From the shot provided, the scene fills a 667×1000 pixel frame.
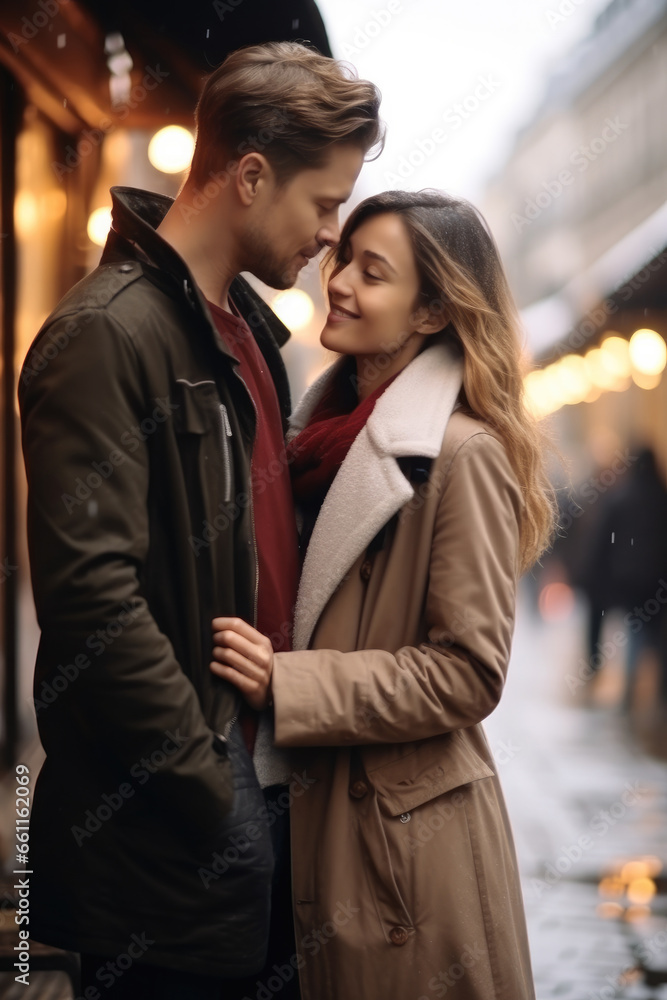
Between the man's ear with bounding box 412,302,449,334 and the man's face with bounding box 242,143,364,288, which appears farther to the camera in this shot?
the man's ear with bounding box 412,302,449,334

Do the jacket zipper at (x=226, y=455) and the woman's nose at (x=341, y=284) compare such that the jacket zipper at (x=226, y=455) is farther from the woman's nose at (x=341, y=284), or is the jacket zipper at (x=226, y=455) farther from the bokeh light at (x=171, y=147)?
the bokeh light at (x=171, y=147)

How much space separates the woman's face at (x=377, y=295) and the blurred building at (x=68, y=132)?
222cm

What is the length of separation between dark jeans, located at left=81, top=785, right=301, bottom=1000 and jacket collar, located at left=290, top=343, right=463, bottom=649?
509mm

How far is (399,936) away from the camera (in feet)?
7.89

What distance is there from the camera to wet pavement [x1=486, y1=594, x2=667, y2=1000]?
452 centimetres

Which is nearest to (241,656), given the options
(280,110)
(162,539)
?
(162,539)

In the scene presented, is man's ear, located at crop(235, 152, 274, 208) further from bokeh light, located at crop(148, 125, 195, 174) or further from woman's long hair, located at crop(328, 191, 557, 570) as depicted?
bokeh light, located at crop(148, 125, 195, 174)

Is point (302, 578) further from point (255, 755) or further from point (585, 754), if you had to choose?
point (585, 754)

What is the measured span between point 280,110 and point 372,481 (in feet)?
2.89

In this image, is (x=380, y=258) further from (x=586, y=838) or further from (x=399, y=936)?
(x=586, y=838)

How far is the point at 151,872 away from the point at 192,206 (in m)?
1.50

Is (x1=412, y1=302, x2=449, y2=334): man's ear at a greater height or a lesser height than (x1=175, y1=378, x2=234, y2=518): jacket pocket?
greater

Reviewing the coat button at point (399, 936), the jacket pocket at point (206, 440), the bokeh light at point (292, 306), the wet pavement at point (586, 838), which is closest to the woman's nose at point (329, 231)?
the jacket pocket at point (206, 440)

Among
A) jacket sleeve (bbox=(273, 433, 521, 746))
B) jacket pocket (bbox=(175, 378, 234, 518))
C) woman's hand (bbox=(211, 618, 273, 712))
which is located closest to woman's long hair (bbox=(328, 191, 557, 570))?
jacket sleeve (bbox=(273, 433, 521, 746))
